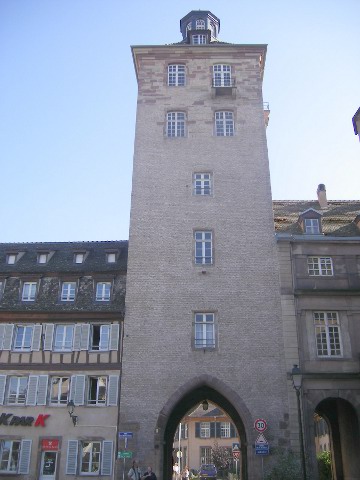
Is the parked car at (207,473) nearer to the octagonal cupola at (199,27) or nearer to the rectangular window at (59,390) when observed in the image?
the rectangular window at (59,390)

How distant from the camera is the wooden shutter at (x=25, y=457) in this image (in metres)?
24.5

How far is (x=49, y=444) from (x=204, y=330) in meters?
8.61

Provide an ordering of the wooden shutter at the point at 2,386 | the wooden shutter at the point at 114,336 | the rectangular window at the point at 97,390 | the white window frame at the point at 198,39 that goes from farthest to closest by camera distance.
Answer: the white window frame at the point at 198,39, the wooden shutter at the point at 114,336, the wooden shutter at the point at 2,386, the rectangular window at the point at 97,390

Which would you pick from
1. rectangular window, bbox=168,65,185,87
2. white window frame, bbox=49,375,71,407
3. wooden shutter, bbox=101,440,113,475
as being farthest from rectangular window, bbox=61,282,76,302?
rectangular window, bbox=168,65,185,87

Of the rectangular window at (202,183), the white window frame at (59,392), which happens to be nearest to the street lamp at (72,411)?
the white window frame at (59,392)

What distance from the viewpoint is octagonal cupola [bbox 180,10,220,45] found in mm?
33094

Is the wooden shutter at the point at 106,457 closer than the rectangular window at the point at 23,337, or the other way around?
the wooden shutter at the point at 106,457

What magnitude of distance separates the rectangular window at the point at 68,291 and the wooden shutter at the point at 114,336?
2.95m

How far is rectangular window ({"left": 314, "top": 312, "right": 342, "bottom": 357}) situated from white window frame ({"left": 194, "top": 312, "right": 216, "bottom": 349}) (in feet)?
15.1

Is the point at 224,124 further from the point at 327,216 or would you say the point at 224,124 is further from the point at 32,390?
the point at 32,390

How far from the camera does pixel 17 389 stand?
26.1 meters

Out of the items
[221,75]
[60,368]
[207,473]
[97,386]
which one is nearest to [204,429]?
[207,473]

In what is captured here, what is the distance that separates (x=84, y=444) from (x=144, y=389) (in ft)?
13.3

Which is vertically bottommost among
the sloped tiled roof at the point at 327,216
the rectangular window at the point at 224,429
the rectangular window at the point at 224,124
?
the rectangular window at the point at 224,429
